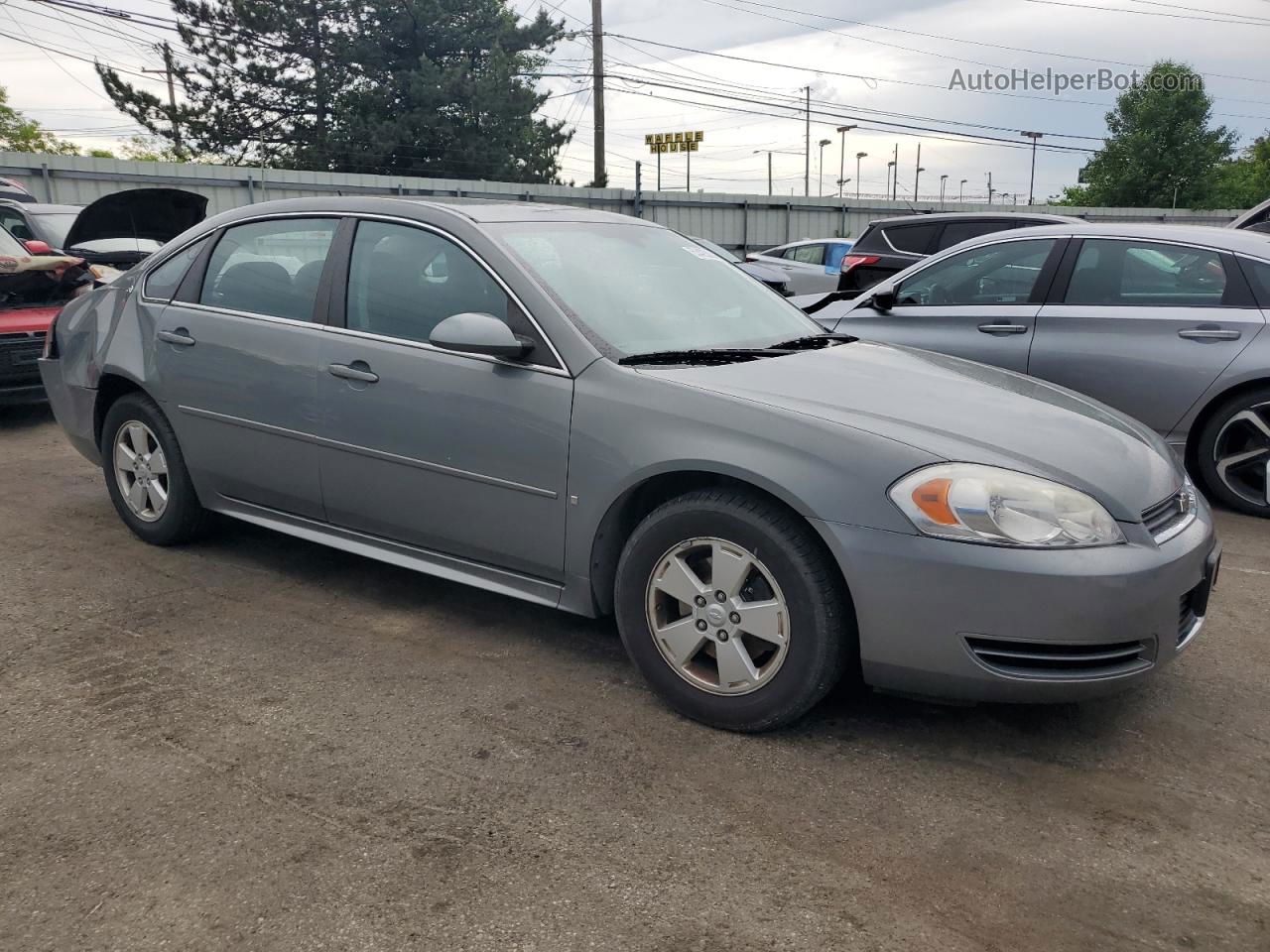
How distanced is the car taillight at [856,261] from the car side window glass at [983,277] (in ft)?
12.4

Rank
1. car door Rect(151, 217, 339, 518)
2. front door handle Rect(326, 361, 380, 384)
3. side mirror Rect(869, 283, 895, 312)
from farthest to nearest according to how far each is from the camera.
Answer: side mirror Rect(869, 283, 895, 312), car door Rect(151, 217, 339, 518), front door handle Rect(326, 361, 380, 384)

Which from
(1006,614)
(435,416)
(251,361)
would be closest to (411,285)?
(435,416)

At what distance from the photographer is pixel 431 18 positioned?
32.0m

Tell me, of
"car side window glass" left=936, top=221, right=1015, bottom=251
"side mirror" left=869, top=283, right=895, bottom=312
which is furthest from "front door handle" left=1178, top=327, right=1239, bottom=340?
"car side window glass" left=936, top=221, right=1015, bottom=251

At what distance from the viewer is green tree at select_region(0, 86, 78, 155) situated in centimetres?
5969

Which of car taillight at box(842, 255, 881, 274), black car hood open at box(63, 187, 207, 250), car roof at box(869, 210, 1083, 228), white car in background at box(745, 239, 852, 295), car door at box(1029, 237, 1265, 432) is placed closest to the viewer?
car door at box(1029, 237, 1265, 432)

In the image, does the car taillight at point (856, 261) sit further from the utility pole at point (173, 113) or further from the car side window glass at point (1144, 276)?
the utility pole at point (173, 113)

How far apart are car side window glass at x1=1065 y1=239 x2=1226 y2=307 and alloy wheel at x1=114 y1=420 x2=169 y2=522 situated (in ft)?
16.2

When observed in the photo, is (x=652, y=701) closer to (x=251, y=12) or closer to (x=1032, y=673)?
(x=1032, y=673)

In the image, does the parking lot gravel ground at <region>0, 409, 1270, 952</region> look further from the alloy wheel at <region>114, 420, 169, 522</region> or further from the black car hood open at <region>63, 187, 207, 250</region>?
the black car hood open at <region>63, 187, 207, 250</region>

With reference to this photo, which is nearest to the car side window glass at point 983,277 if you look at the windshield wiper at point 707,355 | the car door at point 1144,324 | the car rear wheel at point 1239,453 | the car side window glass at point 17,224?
the car door at point 1144,324

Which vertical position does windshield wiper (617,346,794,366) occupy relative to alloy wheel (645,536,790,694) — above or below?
above

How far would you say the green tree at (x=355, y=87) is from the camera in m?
31.7

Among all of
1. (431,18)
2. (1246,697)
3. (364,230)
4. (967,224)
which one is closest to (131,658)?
(364,230)
